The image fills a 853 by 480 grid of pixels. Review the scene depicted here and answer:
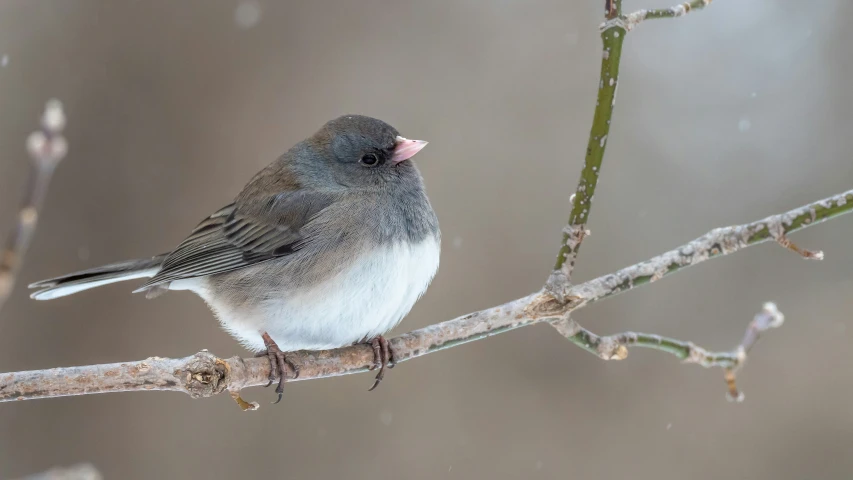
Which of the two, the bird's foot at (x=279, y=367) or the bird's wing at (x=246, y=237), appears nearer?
the bird's foot at (x=279, y=367)

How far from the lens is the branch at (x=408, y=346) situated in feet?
6.02

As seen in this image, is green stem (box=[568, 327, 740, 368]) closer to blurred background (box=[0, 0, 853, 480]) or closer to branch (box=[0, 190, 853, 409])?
branch (box=[0, 190, 853, 409])

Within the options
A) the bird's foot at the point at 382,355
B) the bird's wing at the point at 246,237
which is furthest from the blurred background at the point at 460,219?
the bird's foot at the point at 382,355

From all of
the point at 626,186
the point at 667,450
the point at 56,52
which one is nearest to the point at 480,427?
the point at 667,450

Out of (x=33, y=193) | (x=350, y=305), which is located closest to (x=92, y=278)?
(x=350, y=305)

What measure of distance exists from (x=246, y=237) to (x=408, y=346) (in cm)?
83

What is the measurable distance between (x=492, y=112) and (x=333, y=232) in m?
2.77

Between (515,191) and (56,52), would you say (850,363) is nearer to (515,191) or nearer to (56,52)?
(515,191)

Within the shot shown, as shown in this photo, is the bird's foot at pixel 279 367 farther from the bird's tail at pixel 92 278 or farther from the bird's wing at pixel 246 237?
the bird's tail at pixel 92 278

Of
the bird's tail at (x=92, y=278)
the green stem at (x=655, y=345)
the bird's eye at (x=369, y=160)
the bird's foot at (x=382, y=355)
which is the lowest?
the bird's tail at (x=92, y=278)

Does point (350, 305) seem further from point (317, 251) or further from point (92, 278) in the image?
point (92, 278)

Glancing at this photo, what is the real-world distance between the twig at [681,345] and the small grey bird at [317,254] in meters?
Result: 0.62

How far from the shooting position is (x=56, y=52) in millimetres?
4543

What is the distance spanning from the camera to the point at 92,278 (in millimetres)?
2713
